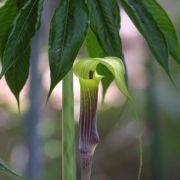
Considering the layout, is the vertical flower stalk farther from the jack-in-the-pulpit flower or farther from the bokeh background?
the bokeh background

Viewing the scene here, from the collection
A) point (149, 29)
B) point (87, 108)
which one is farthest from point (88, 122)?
point (149, 29)

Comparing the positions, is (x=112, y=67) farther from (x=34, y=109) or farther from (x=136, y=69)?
(x=136, y=69)

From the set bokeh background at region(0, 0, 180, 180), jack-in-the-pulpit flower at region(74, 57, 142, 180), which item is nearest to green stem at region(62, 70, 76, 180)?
jack-in-the-pulpit flower at region(74, 57, 142, 180)

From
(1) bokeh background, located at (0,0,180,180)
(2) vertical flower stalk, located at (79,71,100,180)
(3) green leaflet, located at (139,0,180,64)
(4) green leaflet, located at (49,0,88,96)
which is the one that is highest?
(4) green leaflet, located at (49,0,88,96)

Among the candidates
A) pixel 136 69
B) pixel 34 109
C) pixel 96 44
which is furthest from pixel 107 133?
pixel 96 44

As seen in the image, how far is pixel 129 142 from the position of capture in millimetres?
3137

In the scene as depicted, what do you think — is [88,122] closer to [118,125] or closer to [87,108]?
[87,108]

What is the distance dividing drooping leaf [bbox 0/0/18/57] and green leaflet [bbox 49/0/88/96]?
6 centimetres

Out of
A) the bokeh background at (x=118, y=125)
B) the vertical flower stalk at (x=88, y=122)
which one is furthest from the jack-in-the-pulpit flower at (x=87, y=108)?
the bokeh background at (x=118, y=125)

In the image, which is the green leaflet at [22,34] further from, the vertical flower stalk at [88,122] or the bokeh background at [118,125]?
the bokeh background at [118,125]

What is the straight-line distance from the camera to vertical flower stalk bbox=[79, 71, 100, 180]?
2.31 feet

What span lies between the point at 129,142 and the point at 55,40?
2.52m

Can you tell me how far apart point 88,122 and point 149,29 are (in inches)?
5.1

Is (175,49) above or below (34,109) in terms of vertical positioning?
above
